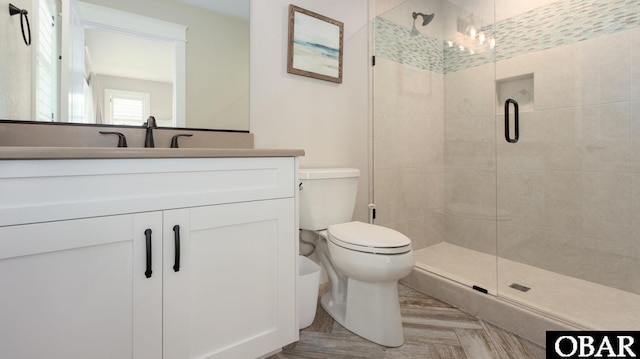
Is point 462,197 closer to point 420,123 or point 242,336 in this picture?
point 420,123

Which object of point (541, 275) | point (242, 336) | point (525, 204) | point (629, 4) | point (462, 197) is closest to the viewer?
point (242, 336)

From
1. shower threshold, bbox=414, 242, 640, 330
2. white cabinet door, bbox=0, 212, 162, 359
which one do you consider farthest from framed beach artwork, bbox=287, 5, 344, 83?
shower threshold, bbox=414, 242, 640, 330

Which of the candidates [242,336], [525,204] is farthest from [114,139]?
[525,204]

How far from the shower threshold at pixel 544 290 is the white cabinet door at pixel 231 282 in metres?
1.15

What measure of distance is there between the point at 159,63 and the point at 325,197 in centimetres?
106

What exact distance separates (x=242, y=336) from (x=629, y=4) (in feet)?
8.40

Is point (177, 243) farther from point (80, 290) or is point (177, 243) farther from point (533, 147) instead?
point (533, 147)

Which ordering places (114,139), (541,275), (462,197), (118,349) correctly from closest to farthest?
(118,349)
(114,139)
(541,275)
(462,197)

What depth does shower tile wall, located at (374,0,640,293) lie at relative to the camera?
170 centimetres

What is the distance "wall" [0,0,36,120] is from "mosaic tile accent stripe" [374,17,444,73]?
192 centimetres

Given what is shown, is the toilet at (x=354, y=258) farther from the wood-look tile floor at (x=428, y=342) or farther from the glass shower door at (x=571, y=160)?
the glass shower door at (x=571, y=160)

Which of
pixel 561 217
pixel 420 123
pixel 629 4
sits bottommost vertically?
pixel 561 217

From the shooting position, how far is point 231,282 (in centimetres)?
107

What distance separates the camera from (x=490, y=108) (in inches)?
84.0
